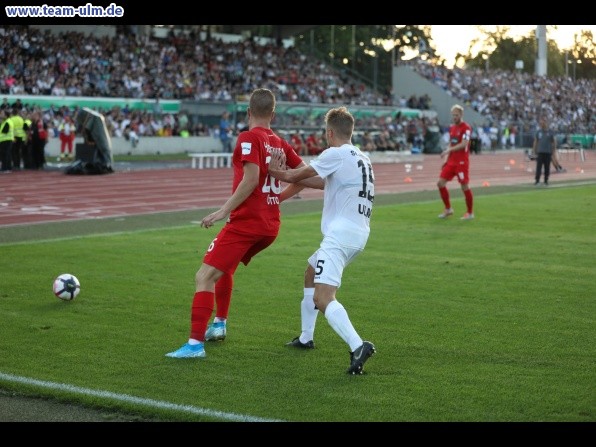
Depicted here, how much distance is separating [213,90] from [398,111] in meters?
12.6

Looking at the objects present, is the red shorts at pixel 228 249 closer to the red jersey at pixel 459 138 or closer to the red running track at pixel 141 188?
the red running track at pixel 141 188

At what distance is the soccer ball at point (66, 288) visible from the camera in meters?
9.81

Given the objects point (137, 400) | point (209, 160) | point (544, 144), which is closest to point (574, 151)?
point (209, 160)

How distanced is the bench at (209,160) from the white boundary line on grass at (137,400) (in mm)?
30221

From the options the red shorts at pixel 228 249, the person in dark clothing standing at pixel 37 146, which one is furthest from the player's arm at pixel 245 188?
the person in dark clothing standing at pixel 37 146

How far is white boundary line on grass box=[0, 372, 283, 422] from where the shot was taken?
597 cm

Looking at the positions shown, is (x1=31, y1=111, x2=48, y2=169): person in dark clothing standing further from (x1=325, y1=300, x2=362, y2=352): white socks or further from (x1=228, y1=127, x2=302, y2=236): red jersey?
(x1=325, y1=300, x2=362, y2=352): white socks

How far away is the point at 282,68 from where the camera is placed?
59.7 m

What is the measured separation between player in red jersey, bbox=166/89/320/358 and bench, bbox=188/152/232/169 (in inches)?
1153

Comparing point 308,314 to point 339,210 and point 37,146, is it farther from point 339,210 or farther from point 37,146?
point 37,146

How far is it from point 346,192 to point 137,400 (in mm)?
2256

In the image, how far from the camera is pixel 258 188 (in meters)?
7.72

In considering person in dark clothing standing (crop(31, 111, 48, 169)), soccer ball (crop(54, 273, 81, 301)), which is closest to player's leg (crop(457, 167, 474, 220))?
soccer ball (crop(54, 273, 81, 301))
